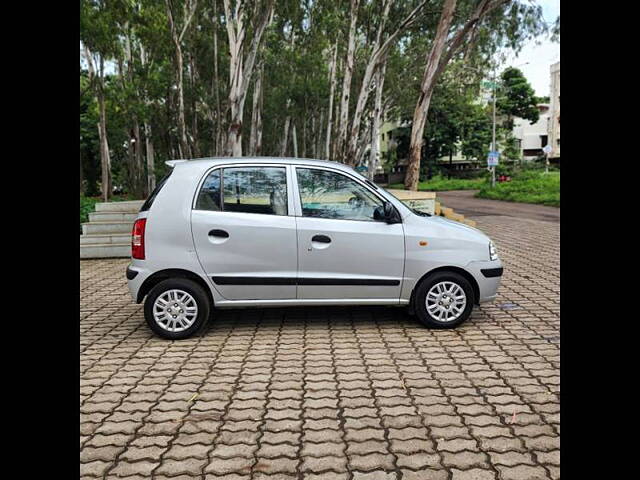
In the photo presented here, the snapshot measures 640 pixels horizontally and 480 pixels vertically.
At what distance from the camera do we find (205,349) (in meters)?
5.23

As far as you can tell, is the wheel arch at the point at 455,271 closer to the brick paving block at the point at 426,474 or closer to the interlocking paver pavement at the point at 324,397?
the interlocking paver pavement at the point at 324,397

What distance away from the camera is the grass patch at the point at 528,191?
26.0 metres

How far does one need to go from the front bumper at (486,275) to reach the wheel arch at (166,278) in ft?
8.97

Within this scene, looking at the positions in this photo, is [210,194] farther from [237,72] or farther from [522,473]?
[237,72]

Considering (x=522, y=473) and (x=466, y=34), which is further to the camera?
(x=466, y=34)

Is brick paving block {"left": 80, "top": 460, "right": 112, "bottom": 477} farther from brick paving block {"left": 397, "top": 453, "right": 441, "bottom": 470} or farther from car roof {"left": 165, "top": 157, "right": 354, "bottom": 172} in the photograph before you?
car roof {"left": 165, "top": 157, "right": 354, "bottom": 172}

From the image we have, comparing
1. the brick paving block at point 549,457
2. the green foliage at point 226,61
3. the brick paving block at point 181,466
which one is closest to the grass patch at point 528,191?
the green foliage at point 226,61

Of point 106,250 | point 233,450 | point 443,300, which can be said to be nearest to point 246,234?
point 443,300

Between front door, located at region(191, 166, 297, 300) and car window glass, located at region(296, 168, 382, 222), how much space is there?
0.70 feet

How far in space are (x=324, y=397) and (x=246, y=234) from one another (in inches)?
75.5

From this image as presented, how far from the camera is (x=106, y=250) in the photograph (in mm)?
11109

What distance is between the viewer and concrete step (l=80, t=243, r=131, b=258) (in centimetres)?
1100

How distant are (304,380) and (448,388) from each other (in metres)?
1.13
